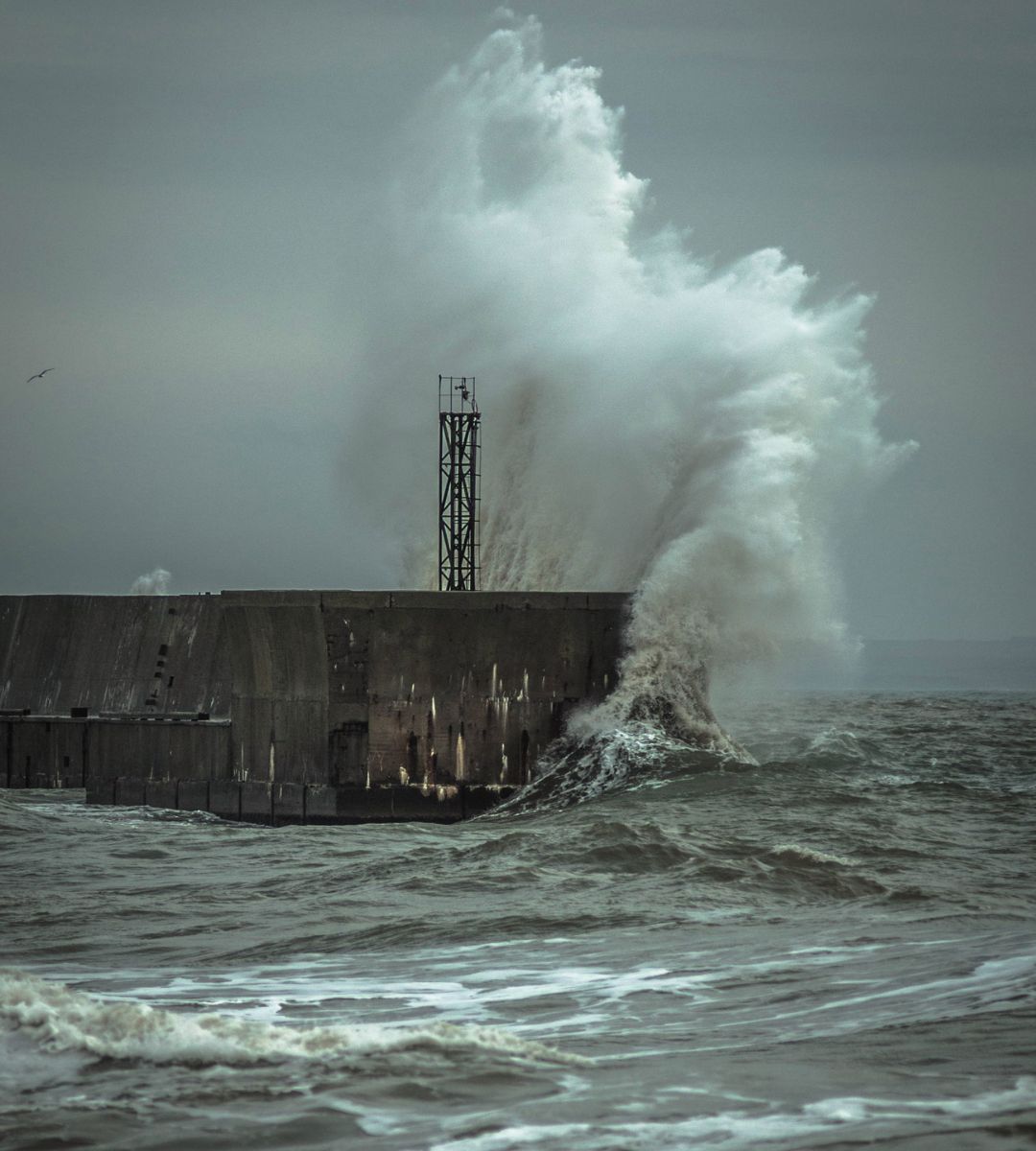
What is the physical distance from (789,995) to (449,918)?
3.32 metres

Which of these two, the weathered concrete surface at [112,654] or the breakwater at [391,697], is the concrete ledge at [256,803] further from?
the weathered concrete surface at [112,654]

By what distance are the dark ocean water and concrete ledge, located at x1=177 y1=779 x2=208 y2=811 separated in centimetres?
182

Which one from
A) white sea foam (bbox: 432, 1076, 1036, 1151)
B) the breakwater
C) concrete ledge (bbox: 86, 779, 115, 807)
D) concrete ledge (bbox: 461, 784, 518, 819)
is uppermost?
the breakwater

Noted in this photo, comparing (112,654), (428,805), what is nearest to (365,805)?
(428,805)

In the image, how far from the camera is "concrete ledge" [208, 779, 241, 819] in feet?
62.4

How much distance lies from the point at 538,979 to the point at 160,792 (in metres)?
12.2

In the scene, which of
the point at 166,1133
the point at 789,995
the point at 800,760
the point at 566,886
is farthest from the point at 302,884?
the point at 800,760

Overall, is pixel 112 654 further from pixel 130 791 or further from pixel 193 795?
pixel 193 795

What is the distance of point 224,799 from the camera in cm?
1920

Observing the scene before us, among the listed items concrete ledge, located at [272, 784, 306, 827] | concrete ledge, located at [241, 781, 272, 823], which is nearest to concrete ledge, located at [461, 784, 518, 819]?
concrete ledge, located at [272, 784, 306, 827]

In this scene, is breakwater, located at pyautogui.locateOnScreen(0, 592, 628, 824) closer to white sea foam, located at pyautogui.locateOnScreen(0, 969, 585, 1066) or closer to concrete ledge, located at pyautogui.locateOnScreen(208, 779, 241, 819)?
concrete ledge, located at pyautogui.locateOnScreen(208, 779, 241, 819)

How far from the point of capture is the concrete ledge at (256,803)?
18.5 metres

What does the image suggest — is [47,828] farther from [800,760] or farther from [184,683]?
[800,760]

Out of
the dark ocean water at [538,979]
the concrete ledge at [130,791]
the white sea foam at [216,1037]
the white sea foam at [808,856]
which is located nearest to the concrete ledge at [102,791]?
the concrete ledge at [130,791]
